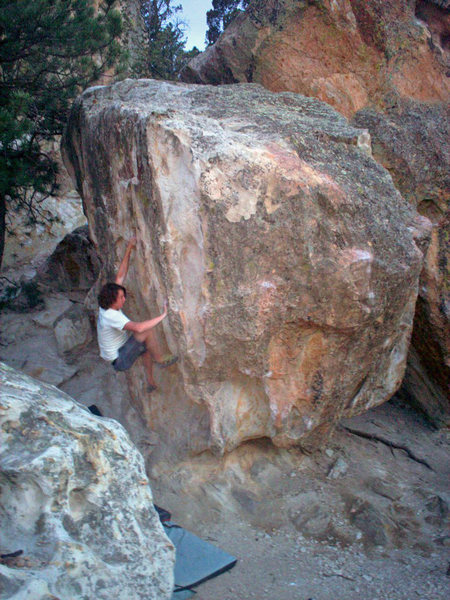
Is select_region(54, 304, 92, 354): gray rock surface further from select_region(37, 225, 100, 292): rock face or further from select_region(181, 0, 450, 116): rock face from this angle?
select_region(181, 0, 450, 116): rock face

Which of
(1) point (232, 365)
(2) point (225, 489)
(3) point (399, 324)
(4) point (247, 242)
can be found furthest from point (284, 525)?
(4) point (247, 242)

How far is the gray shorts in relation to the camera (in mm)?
4293

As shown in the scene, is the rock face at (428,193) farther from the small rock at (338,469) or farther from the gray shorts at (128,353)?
the gray shorts at (128,353)

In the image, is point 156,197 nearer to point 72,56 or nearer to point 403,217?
point 403,217

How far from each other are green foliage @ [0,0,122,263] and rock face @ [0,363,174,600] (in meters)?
2.90

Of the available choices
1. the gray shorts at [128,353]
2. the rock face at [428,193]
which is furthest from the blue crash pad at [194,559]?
the rock face at [428,193]

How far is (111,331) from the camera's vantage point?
4.25 meters

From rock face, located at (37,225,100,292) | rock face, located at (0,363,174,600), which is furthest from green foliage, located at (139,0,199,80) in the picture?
rock face, located at (0,363,174,600)

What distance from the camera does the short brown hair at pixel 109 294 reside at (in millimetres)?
4086

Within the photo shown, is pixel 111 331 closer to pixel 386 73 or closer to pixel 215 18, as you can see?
pixel 386 73

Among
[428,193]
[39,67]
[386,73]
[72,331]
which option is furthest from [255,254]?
[39,67]

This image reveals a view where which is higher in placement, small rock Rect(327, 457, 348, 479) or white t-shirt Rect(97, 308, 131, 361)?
white t-shirt Rect(97, 308, 131, 361)

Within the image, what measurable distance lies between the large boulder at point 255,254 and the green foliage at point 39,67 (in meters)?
1.18

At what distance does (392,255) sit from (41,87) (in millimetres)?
4074
